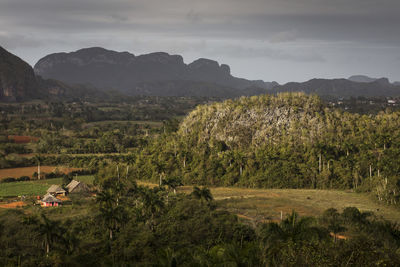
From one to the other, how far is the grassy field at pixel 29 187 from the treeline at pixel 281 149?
50.2 feet

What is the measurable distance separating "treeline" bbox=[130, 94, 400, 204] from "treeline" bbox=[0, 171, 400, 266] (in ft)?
77.2

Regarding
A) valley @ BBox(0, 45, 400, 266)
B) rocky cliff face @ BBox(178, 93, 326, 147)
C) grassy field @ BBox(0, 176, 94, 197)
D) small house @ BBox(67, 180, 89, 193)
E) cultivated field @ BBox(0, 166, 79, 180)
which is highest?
rocky cliff face @ BBox(178, 93, 326, 147)

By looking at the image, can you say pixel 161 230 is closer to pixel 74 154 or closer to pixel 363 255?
pixel 363 255

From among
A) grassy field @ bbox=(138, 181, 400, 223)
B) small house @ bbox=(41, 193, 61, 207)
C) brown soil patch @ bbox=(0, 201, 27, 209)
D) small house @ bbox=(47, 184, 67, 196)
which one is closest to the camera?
grassy field @ bbox=(138, 181, 400, 223)

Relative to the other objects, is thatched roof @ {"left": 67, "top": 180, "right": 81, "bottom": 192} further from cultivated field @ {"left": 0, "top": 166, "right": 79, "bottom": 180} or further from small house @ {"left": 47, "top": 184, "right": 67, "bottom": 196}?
cultivated field @ {"left": 0, "top": 166, "right": 79, "bottom": 180}

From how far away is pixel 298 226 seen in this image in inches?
1220

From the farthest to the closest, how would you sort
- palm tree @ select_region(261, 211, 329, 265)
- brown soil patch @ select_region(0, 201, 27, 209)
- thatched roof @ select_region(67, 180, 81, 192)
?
thatched roof @ select_region(67, 180, 81, 192)
brown soil patch @ select_region(0, 201, 27, 209)
palm tree @ select_region(261, 211, 329, 265)

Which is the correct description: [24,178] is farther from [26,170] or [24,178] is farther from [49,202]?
[49,202]

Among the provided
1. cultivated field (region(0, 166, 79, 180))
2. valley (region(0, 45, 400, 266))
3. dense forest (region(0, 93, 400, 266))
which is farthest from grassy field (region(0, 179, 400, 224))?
cultivated field (region(0, 166, 79, 180))

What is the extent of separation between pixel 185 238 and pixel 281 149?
44.0 metres

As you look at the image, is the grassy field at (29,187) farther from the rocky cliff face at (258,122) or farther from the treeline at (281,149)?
the rocky cliff face at (258,122)

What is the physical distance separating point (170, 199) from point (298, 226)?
25197 mm

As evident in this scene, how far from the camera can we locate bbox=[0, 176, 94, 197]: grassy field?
6631 centimetres

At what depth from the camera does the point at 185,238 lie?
1478 inches
